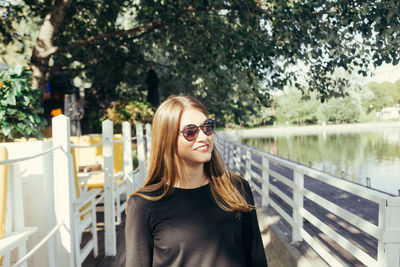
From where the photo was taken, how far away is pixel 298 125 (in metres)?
90.2

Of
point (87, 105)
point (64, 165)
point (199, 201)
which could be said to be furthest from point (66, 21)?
point (199, 201)

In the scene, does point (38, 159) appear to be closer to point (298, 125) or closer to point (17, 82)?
point (17, 82)

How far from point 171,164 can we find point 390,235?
5.09 ft

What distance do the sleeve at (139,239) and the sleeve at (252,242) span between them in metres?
0.45

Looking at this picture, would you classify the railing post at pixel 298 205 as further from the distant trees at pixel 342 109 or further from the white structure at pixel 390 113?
the white structure at pixel 390 113

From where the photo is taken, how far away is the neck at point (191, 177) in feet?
5.74

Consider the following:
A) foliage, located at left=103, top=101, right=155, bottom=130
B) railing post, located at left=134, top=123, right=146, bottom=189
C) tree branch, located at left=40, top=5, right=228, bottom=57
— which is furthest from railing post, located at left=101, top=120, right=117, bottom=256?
foliage, located at left=103, top=101, right=155, bottom=130

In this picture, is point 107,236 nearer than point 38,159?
No

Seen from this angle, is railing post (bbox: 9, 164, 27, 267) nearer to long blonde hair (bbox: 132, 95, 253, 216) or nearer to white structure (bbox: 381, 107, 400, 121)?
long blonde hair (bbox: 132, 95, 253, 216)

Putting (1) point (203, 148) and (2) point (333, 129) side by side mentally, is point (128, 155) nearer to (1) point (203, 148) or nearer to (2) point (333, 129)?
(1) point (203, 148)

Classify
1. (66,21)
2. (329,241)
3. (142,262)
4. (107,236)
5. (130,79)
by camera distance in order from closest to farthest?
(142,262), (107,236), (329,241), (66,21), (130,79)

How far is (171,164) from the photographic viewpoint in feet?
5.74

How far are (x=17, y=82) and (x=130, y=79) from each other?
29.4ft

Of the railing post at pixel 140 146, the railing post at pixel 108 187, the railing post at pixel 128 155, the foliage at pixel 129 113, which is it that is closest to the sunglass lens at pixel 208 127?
the railing post at pixel 108 187
